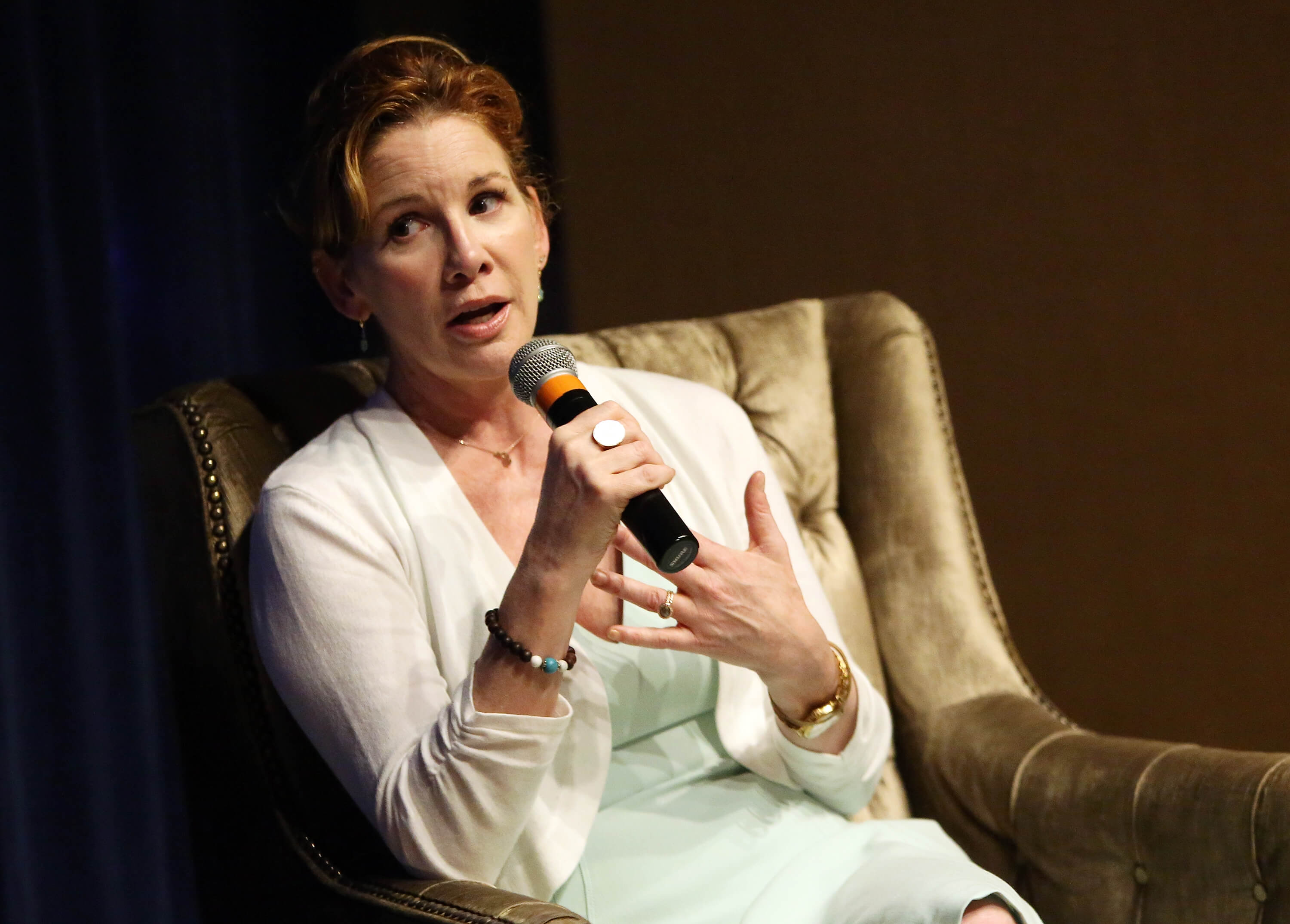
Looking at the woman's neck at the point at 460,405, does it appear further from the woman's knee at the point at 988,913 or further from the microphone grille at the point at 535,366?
the woman's knee at the point at 988,913

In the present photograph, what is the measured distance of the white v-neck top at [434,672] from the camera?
1063 mm

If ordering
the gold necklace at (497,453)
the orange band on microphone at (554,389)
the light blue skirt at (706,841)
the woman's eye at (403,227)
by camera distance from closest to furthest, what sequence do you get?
the orange band on microphone at (554,389), the light blue skirt at (706,841), the woman's eye at (403,227), the gold necklace at (497,453)

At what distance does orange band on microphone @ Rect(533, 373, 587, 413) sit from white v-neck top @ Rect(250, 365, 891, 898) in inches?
10.4

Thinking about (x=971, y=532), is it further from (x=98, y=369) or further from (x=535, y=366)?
(x=98, y=369)

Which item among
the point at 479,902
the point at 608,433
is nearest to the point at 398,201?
the point at 608,433

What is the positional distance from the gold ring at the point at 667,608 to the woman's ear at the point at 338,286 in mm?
489

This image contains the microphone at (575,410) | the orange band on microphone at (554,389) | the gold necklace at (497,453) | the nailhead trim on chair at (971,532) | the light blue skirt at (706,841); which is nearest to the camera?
the microphone at (575,410)

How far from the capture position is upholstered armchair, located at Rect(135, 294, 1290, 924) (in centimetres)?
122

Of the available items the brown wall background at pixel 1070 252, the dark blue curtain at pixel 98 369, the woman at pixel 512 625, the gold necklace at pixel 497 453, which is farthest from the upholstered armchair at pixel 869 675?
the dark blue curtain at pixel 98 369

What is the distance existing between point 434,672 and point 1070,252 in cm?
153

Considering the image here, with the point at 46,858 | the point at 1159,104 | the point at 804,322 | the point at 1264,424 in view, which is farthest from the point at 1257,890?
the point at 46,858

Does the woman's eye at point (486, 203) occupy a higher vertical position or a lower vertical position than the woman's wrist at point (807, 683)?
higher

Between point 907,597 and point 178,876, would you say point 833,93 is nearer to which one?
point 907,597

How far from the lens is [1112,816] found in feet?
4.28
